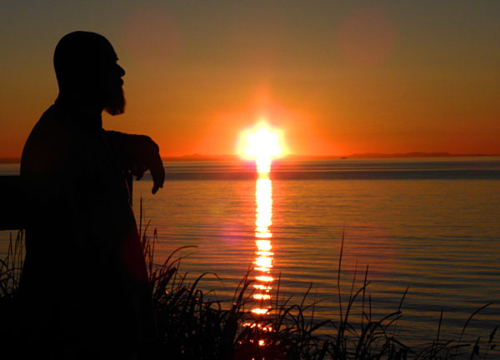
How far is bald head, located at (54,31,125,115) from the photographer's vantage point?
267 centimetres

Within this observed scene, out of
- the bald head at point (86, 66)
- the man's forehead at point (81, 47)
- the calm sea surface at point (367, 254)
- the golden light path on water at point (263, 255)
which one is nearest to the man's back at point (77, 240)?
the bald head at point (86, 66)

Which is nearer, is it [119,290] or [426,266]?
[119,290]

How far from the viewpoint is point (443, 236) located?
2225cm

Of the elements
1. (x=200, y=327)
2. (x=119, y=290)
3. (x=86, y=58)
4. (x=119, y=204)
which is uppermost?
(x=86, y=58)

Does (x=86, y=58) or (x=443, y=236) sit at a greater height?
(x=86, y=58)

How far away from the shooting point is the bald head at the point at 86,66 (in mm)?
2666

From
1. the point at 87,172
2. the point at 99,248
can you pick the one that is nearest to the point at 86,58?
the point at 87,172

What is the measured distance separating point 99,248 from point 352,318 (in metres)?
9.41

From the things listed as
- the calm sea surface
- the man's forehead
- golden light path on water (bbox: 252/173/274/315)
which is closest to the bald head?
the man's forehead

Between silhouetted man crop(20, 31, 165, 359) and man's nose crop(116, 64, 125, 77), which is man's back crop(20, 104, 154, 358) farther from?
man's nose crop(116, 64, 125, 77)

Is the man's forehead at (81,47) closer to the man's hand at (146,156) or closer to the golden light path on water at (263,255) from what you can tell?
the man's hand at (146,156)

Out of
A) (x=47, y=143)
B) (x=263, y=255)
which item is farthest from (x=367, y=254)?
(x=47, y=143)

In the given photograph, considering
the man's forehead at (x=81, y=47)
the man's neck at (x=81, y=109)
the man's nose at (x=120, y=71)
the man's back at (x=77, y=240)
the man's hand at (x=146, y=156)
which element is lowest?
the man's back at (x=77, y=240)

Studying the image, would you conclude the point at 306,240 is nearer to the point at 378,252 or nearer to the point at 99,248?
the point at 378,252
